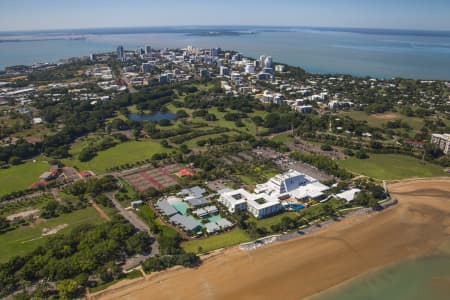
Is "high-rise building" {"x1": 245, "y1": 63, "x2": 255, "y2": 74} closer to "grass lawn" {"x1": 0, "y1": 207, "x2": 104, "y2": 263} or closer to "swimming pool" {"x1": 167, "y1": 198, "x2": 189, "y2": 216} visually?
"swimming pool" {"x1": 167, "y1": 198, "x2": 189, "y2": 216}

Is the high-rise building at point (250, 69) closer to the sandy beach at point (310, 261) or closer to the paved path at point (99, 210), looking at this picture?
the sandy beach at point (310, 261)

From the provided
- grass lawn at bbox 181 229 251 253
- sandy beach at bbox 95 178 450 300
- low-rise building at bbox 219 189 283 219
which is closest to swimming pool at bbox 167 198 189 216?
low-rise building at bbox 219 189 283 219

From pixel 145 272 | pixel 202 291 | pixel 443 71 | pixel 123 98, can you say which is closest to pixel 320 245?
pixel 202 291

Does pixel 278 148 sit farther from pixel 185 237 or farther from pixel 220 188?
pixel 185 237

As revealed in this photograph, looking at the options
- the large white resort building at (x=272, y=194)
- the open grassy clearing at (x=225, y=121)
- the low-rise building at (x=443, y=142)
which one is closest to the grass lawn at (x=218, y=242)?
the large white resort building at (x=272, y=194)

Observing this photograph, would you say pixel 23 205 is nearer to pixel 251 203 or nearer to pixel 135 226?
pixel 135 226

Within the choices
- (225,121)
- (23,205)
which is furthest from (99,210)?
(225,121)
